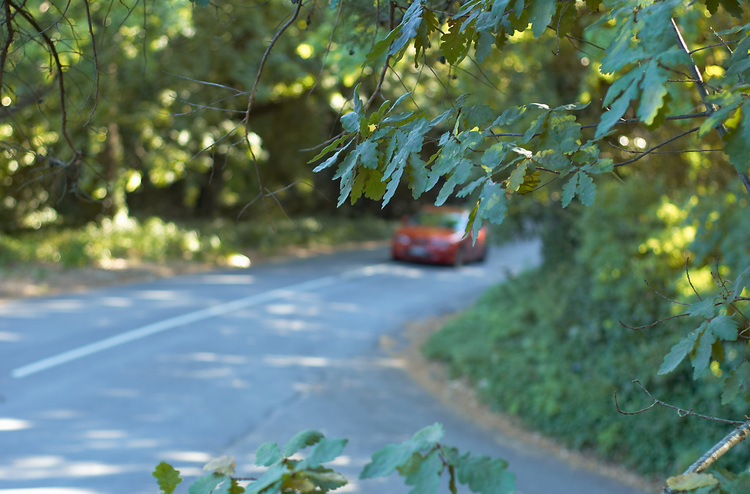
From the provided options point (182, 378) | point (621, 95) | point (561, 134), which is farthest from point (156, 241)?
point (621, 95)

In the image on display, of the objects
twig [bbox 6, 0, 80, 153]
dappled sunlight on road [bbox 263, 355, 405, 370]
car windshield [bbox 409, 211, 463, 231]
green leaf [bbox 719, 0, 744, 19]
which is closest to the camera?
green leaf [bbox 719, 0, 744, 19]

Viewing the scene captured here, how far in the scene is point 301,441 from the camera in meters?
1.71

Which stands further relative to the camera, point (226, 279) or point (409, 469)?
point (226, 279)

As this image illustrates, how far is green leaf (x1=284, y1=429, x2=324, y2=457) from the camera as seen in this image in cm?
166

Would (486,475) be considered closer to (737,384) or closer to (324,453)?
(324,453)

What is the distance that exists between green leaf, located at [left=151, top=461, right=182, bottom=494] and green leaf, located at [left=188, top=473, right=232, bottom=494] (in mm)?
47

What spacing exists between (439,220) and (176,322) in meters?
11.2

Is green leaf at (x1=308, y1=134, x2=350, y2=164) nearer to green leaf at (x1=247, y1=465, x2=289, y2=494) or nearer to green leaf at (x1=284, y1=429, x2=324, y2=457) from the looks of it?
green leaf at (x1=284, y1=429, x2=324, y2=457)

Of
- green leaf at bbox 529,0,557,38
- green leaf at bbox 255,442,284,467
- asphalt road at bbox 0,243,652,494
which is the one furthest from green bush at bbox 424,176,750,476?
green leaf at bbox 255,442,284,467

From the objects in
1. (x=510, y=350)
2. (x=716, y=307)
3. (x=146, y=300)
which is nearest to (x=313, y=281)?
(x=146, y=300)

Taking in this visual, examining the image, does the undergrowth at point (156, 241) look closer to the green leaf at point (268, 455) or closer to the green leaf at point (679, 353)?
the green leaf at point (268, 455)

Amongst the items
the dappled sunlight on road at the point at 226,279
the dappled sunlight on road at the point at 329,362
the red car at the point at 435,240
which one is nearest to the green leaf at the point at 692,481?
the dappled sunlight on road at the point at 329,362

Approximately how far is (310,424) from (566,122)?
5522 mm

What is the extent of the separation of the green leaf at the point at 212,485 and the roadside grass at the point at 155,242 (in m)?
8.46
